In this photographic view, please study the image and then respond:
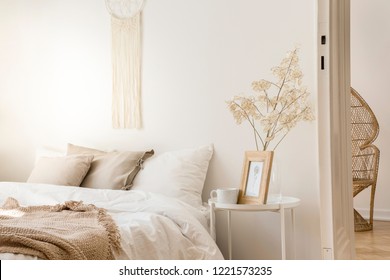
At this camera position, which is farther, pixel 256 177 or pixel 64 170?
pixel 64 170

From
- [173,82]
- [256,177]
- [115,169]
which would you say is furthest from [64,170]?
[256,177]

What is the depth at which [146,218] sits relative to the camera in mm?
2611

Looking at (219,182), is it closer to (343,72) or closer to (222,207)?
(222,207)

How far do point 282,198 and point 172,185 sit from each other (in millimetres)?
596

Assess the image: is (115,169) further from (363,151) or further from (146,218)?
(363,151)

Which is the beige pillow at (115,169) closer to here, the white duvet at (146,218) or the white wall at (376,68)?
the white duvet at (146,218)

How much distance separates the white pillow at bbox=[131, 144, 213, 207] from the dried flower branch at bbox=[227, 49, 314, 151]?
35cm

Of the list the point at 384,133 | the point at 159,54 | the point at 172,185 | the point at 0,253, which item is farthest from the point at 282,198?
the point at 384,133

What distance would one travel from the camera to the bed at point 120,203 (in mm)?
2160

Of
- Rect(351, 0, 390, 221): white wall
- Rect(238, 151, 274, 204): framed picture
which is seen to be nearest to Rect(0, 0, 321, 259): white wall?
Rect(238, 151, 274, 204): framed picture

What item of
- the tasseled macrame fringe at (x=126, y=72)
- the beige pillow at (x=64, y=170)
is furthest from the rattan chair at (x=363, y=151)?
the beige pillow at (x=64, y=170)

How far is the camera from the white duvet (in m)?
2.48

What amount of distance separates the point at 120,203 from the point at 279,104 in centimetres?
97

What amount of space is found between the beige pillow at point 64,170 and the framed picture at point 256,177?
39.2 inches
